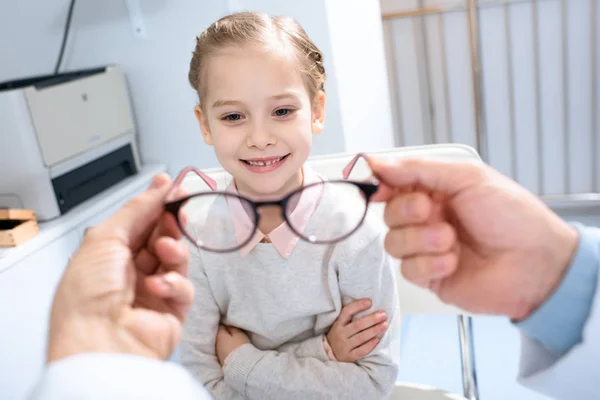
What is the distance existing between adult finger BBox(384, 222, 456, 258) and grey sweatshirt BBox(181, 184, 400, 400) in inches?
10.5

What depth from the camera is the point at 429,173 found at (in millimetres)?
566

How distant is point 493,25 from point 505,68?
202mm

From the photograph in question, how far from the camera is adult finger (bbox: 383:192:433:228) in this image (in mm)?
557

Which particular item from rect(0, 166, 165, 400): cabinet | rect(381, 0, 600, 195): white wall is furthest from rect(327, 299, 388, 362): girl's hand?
rect(381, 0, 600, 195): white wall

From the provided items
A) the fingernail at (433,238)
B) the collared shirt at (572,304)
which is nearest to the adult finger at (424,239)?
the fingernail at (433,238)

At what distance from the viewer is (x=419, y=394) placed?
0.98 metres

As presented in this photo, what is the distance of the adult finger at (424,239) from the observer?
556 millimetres

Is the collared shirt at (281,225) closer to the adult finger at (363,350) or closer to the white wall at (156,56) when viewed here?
the adult finger at (363,350)

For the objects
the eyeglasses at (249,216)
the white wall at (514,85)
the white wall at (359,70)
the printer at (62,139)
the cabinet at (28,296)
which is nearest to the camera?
the eyeglasses at (249,216)

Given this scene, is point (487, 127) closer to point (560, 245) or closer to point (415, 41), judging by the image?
point (415, 41)

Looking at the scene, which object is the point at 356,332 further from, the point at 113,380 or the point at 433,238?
the point at 113,380

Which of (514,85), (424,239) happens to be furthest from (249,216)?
(514,85)

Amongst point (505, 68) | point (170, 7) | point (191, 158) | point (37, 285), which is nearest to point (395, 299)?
point (37, 285)

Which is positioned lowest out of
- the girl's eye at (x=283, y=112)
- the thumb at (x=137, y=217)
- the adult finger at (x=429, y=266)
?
the adult finger at (x=429, y=266)
